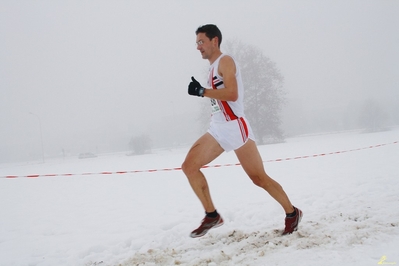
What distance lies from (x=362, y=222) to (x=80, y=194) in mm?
6842

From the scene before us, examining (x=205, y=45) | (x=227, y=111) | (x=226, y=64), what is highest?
(x=205, y=45)

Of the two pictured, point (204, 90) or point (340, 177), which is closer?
point (204, 90)

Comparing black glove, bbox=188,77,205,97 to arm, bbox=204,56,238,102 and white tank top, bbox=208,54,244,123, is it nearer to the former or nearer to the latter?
arm, bbox=204,56,238,102

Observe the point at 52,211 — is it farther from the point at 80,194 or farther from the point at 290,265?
the point at 290,265

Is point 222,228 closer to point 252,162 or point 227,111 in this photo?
point 252,162

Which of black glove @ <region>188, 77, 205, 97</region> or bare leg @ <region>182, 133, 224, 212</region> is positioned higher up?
black glove @ <region>188, 77, 205, 97</region>

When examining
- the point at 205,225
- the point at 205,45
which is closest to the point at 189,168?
the point at 205,225

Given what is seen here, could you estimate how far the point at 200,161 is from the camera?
10.4ft

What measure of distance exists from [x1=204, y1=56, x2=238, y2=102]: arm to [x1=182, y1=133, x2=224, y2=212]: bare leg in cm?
49

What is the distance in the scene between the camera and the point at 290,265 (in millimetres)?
2418

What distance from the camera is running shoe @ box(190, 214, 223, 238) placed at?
124 inches

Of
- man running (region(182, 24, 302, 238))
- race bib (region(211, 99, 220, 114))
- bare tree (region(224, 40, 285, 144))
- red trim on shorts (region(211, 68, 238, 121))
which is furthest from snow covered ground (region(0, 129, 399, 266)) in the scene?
bare tree (region(224, 40, 285, 144))

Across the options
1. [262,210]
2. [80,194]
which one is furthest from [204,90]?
[80,194]

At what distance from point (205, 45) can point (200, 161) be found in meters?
1.21
